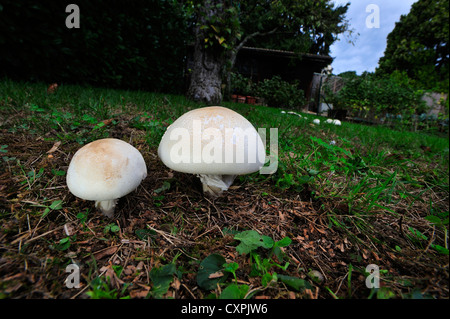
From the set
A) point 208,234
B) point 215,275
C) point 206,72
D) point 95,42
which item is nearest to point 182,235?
point 208,234

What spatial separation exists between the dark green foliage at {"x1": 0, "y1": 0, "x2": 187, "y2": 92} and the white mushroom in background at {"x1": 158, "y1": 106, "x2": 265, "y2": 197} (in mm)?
5326

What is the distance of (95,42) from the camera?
17.5 ft

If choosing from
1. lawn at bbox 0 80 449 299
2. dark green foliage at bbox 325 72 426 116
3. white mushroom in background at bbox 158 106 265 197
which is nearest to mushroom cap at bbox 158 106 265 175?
white mushroom in background at bbox 158 106 265 197

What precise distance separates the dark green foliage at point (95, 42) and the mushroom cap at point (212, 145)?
5.33 metres

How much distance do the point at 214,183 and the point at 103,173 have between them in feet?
2.28

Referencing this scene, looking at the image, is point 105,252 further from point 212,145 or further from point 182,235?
point 212,145

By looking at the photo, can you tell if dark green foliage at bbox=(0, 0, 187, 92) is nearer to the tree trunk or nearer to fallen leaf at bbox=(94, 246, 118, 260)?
the tree trunk

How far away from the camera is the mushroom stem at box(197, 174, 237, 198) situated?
1.51 m

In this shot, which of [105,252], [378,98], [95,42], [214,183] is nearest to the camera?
[105,252]
